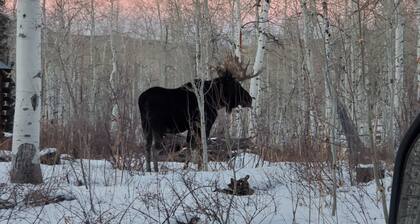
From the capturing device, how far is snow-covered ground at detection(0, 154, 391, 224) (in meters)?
5.05

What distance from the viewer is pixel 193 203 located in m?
5.43

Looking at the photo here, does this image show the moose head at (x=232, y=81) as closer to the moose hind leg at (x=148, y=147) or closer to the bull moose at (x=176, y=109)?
the bull moose at (x=176, y=109)

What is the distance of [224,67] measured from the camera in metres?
11.0

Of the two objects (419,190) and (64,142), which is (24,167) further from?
(419,190)

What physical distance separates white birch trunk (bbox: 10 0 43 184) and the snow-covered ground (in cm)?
41

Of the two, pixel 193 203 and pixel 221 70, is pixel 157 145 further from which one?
pixel 193 203

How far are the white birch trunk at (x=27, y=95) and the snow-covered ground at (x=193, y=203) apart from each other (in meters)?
0.41

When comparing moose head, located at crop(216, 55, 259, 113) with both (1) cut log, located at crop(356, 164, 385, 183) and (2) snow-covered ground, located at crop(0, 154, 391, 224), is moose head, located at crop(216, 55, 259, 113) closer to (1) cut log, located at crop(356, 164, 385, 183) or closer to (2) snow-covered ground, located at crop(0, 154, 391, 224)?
(2) snow-covered ground, located at crop(0, 154, 391, 224)

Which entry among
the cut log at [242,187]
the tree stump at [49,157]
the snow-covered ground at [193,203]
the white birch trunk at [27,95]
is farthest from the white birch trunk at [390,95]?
the tree stump at [49,157]

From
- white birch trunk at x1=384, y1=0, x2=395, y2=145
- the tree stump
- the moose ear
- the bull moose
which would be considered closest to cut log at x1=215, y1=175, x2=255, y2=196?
white birch trunk at x1=384, y1=0, x2=395, y2=145

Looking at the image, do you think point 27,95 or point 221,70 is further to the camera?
point 221,70

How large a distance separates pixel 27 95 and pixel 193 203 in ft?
9.25

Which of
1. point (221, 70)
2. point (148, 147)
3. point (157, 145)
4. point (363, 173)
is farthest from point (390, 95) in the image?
point (148, 147)

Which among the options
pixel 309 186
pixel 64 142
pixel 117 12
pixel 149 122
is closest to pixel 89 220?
pixel 309 186
